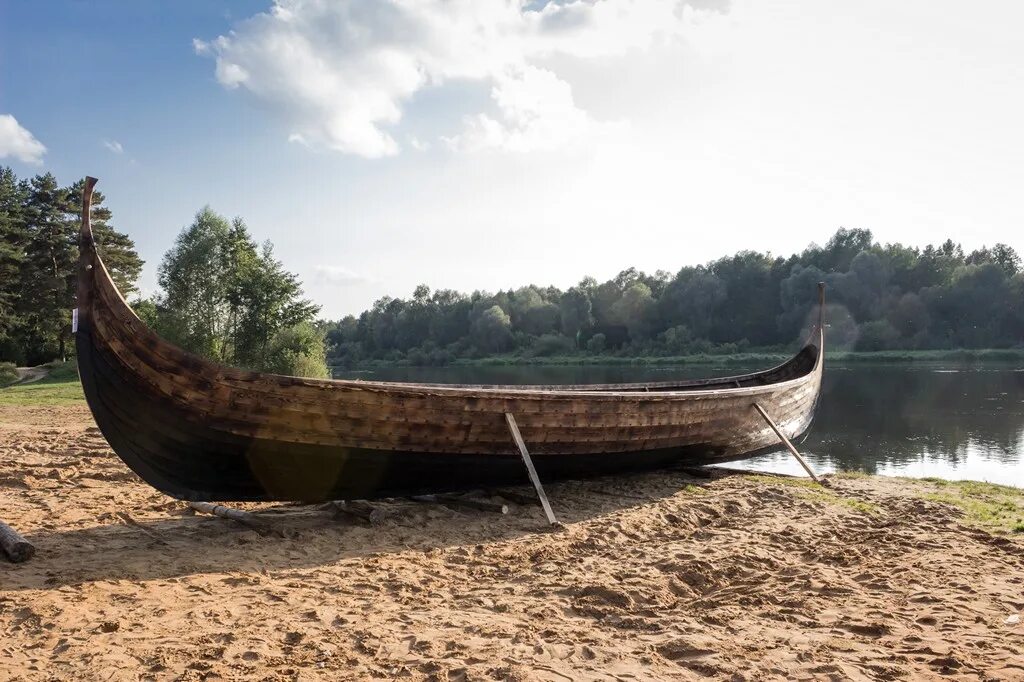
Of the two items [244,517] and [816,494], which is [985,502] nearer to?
[816,494]

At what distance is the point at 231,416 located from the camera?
5.04 meters

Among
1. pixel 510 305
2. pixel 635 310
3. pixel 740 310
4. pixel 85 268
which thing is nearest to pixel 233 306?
pixel 85 268

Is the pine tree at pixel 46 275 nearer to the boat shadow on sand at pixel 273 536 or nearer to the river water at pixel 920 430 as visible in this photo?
the boat shadow on sand at pixel 273 536

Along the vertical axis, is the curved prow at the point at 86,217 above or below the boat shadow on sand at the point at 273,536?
above

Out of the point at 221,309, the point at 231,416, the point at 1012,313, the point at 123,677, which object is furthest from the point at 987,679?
the point at 1012,313

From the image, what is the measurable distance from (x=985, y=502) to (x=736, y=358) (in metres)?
45.5

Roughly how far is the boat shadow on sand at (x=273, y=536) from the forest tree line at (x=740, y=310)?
26.3 meters

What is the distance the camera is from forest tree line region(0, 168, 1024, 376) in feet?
97.7

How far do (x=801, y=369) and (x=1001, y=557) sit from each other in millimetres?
10527

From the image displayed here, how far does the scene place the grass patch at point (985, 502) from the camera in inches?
228

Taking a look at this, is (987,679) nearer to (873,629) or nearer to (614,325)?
(873,629)

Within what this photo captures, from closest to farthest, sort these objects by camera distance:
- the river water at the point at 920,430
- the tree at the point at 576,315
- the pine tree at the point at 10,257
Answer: the river water at the point at 920,430 < the pine tree at the point at 10,257 < the tree at the point at 576,315

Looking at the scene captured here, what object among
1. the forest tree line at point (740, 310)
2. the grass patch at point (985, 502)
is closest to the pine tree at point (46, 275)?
the forest tree line at point (740, 310)

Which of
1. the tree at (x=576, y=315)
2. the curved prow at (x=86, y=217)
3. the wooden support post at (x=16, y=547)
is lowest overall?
the wooden support post at (x=16, y=547)
